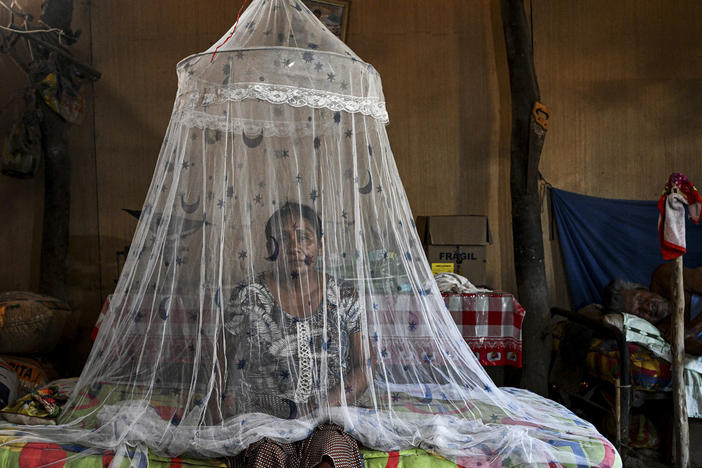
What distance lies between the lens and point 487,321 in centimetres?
334

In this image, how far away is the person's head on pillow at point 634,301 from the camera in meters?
3.51

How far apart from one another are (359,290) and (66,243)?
3.16m

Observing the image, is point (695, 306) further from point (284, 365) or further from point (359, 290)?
point (284, 365)

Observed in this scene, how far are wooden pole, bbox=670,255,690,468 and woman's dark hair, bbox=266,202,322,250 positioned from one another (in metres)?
2.06

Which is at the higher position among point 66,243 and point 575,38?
point 575,38

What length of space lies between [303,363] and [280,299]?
9.3 inches

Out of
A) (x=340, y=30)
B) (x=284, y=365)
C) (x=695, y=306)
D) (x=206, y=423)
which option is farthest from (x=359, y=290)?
(x=340, y=30)

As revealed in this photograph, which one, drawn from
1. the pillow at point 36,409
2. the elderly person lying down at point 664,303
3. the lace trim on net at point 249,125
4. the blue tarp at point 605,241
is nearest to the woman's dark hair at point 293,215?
the lace trim on net at point 249,125

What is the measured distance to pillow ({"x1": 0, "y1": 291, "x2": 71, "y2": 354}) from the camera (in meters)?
3.45

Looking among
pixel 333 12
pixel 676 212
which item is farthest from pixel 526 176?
pixel 333 12

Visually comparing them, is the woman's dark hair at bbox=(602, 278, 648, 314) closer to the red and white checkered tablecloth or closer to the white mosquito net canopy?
the red and white checkered tablecloth

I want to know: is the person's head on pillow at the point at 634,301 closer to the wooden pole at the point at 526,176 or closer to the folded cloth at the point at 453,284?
the wooden pole at the point at 526,176

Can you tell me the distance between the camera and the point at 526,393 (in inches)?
95.4

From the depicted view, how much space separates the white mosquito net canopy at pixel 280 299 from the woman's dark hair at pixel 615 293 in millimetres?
2078
